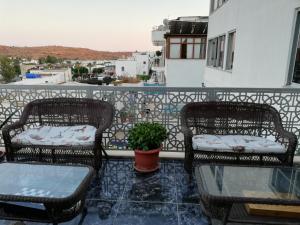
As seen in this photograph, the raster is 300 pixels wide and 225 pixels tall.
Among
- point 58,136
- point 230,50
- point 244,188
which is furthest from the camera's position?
point 230,50

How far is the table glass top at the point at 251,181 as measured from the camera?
5.15 ft

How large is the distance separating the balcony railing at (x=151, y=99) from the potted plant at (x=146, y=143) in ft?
1.27

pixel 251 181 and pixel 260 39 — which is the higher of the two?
pixel 260 39

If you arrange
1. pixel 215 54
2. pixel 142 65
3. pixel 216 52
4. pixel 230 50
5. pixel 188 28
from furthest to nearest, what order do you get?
pixel 142 65
pixel 188 28
pixel 215 54
pixel 216 52
pixel 230 50

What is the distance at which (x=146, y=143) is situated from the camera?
2.49 m

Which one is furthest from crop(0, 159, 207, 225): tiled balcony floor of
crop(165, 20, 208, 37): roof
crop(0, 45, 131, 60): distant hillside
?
crop(165, 20, 208, 37): roof

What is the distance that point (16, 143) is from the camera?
7.72 ft

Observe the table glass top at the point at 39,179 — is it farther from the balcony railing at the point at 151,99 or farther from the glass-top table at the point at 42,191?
the balcony railing at the point at 151,99

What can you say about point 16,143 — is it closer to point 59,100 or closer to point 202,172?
point 59,100

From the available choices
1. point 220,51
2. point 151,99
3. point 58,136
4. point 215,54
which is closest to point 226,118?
point 151,99

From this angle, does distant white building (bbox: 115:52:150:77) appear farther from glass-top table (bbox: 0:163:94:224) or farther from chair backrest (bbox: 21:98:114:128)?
glass-top table (bbox: 0:163:94:224)

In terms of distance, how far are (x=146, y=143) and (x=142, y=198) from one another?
0.60 metres

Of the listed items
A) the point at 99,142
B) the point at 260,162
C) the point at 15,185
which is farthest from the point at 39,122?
the point at 260,162

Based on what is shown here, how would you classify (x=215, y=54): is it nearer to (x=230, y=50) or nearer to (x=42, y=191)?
(x=230, y=50)
